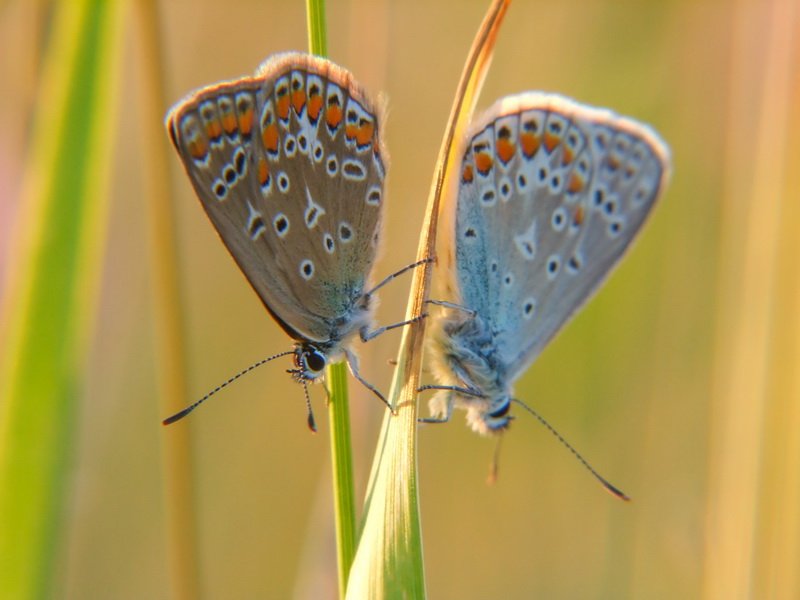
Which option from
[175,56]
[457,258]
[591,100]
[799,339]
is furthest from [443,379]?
[175,56]

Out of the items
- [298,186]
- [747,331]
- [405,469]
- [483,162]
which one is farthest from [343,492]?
[747,331]

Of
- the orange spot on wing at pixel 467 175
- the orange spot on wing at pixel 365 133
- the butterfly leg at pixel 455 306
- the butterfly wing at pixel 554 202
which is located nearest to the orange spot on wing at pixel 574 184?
the butterfly wing at pixel 554 202

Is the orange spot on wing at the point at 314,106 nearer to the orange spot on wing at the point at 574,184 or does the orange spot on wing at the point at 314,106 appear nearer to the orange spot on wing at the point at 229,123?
the orange spot on wing at the point at 229,123

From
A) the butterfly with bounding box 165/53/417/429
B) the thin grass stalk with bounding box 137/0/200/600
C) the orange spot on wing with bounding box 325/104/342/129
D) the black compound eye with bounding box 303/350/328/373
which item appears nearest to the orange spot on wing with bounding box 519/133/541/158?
the butterfly with bounding box 165/53/417/429

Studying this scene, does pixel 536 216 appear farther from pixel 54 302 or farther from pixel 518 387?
pixel 518 387

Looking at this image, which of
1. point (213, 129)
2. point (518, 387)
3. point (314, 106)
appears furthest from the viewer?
point (518, 387)

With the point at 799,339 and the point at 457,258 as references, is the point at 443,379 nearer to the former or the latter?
the point at 457,258
